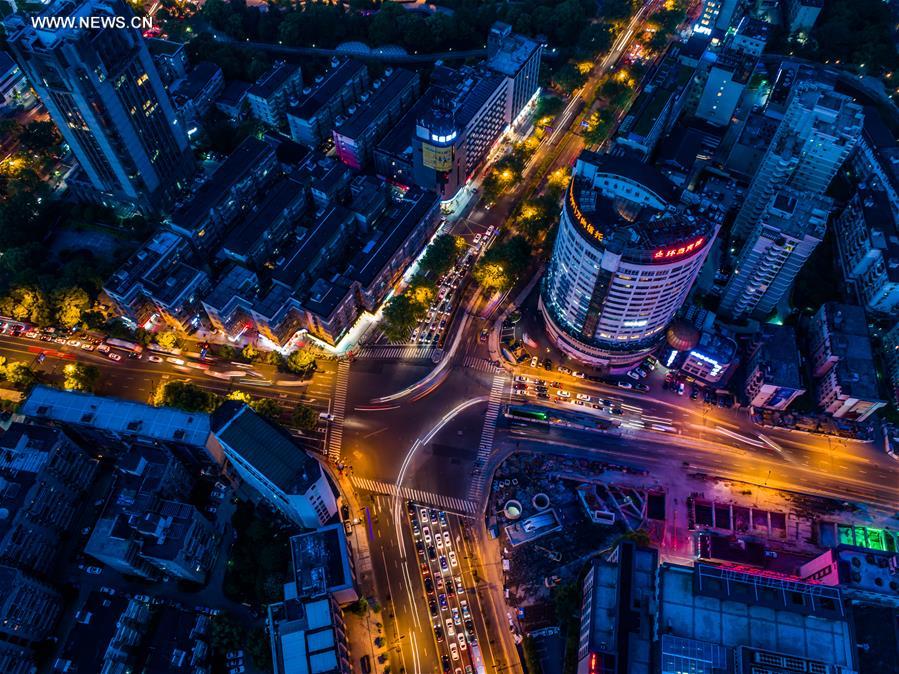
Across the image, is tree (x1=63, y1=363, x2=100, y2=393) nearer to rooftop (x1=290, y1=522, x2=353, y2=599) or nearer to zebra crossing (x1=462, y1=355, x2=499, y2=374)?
rooftop (x1=290, y1=522, x2=353, y2=599)

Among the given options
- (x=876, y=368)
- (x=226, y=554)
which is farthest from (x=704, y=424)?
(x=226, y=554)

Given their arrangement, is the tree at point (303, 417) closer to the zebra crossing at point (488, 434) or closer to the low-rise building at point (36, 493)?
the zebra crossing at point (488, 434)

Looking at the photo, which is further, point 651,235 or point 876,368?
point 876,368

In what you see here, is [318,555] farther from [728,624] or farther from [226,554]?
[728,624]

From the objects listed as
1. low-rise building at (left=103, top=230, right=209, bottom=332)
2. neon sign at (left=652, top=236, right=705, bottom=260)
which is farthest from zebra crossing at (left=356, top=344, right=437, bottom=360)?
neon sign at (left=652, top=236, right=705, bottom=260)

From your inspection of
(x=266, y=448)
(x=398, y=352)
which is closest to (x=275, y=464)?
(x=266, y=448)
